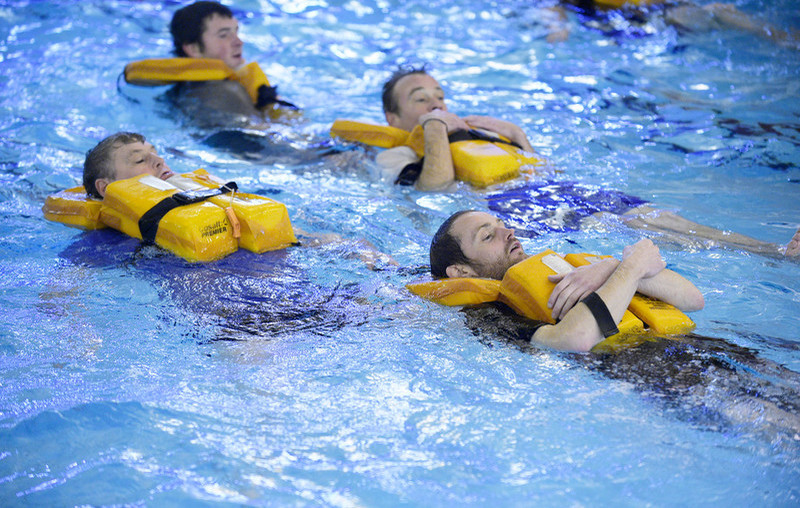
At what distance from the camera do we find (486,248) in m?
3.99

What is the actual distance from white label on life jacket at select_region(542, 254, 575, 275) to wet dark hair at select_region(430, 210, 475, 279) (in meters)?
0.48

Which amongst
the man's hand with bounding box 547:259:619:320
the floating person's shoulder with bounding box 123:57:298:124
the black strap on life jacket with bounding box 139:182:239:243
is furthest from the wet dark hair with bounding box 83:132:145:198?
the man's hand with bounding box 547:259:619:320

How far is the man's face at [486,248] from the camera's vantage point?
13.1 ft

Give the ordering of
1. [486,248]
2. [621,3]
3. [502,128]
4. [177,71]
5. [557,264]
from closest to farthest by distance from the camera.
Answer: [557,264] < [486,248] < [502,128] < [177,71] < [621,3]

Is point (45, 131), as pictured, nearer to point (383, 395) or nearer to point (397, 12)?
point (383, 395)

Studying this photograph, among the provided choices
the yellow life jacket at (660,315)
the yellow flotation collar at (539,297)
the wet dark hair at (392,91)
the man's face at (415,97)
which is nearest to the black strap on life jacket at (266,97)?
the wet dark hair at (392,91)

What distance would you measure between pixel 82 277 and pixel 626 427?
311 cm

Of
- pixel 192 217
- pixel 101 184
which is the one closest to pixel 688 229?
pixel 192 217

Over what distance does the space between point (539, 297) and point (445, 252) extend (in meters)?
0.69

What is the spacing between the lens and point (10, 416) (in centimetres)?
319

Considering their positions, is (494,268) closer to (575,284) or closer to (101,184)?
(575,284)

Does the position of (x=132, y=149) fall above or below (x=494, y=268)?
above

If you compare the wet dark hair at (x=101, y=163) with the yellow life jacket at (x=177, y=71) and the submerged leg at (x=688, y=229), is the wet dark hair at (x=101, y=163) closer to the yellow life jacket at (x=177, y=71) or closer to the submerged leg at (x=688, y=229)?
the yellow life jacket at (x=177, y=71)

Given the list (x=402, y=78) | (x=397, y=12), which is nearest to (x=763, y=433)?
(x=402, y=78)
